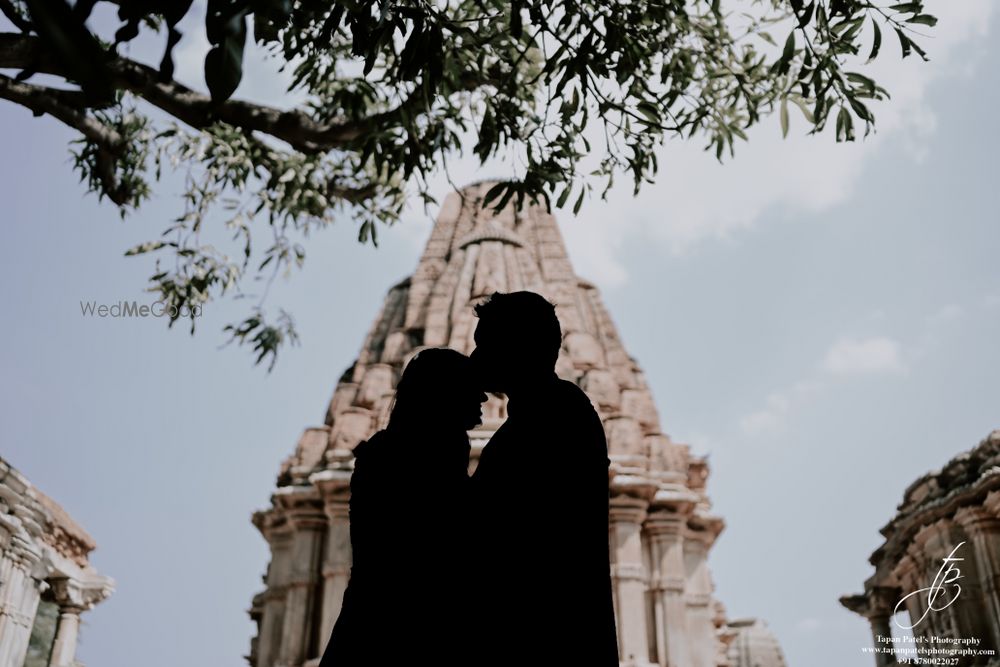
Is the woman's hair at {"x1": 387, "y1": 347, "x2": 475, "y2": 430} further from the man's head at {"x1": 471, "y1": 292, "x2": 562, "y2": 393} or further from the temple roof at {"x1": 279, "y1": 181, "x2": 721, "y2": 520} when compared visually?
the temple roof at {"x1": 279, "y1": 181, "x2": 721, "y2": 520}

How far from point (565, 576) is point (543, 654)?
199 millimetres

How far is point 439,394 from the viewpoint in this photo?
2.46 meters

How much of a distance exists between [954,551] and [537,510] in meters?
10.6

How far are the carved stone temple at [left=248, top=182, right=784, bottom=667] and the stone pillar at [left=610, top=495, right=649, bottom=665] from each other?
0.02 meters

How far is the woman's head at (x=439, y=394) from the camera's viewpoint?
2459mm

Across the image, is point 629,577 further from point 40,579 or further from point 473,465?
point 40,579

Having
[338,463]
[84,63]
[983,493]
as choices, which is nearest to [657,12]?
[84,63]

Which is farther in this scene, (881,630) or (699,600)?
(881,630)

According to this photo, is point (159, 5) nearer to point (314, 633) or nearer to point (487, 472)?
point (487, 472)

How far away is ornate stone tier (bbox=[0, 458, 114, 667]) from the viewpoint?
33.9ft

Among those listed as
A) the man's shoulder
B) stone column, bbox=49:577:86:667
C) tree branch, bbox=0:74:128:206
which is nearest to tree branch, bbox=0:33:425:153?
tree branch, bbox=0:74:128:206

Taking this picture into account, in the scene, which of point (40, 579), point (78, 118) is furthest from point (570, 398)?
point (40, 579)

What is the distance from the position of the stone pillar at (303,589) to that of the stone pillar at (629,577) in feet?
13.9

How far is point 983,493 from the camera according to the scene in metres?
10.6
